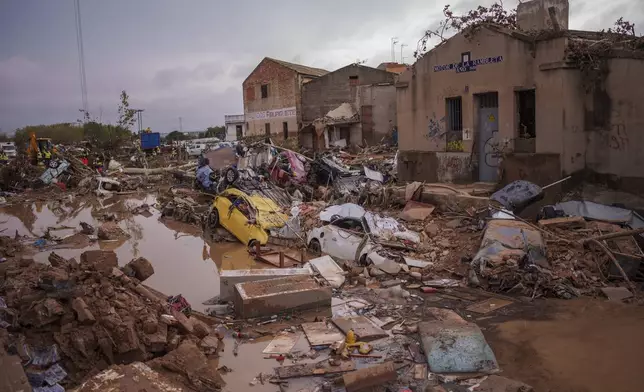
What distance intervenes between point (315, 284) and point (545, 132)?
29.4 ft

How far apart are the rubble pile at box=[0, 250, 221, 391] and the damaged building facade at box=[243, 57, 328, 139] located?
3650cm

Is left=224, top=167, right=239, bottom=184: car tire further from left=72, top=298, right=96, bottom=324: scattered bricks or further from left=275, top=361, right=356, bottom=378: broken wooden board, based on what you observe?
left=275, top=361, right=356, bottom=378: broken wooden board

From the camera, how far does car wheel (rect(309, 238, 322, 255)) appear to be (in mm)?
12000

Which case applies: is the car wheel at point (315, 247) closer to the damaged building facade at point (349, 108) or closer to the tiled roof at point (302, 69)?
the damaged building facade at point (349, 108)

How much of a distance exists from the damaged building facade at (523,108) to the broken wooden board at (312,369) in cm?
1014

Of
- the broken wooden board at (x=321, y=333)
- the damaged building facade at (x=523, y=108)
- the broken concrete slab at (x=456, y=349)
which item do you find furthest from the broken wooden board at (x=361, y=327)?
the damaged building facade at (x=523, y=108)

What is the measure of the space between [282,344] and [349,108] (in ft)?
110

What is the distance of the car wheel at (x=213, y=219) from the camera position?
15.8m

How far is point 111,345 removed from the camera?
632 cm

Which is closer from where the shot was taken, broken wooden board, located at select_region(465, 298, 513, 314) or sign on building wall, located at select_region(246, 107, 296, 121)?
broken wooden board, located at select_region(465, 298, 513, 314)

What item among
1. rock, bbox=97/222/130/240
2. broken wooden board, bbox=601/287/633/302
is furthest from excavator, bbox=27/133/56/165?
broken wooden board, bbox=601/287/633/302

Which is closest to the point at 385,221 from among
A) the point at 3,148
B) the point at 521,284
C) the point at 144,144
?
the point at 521,284

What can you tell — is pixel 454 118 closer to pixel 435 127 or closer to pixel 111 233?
pixel 435 127

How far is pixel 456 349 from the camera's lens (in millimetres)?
6539
